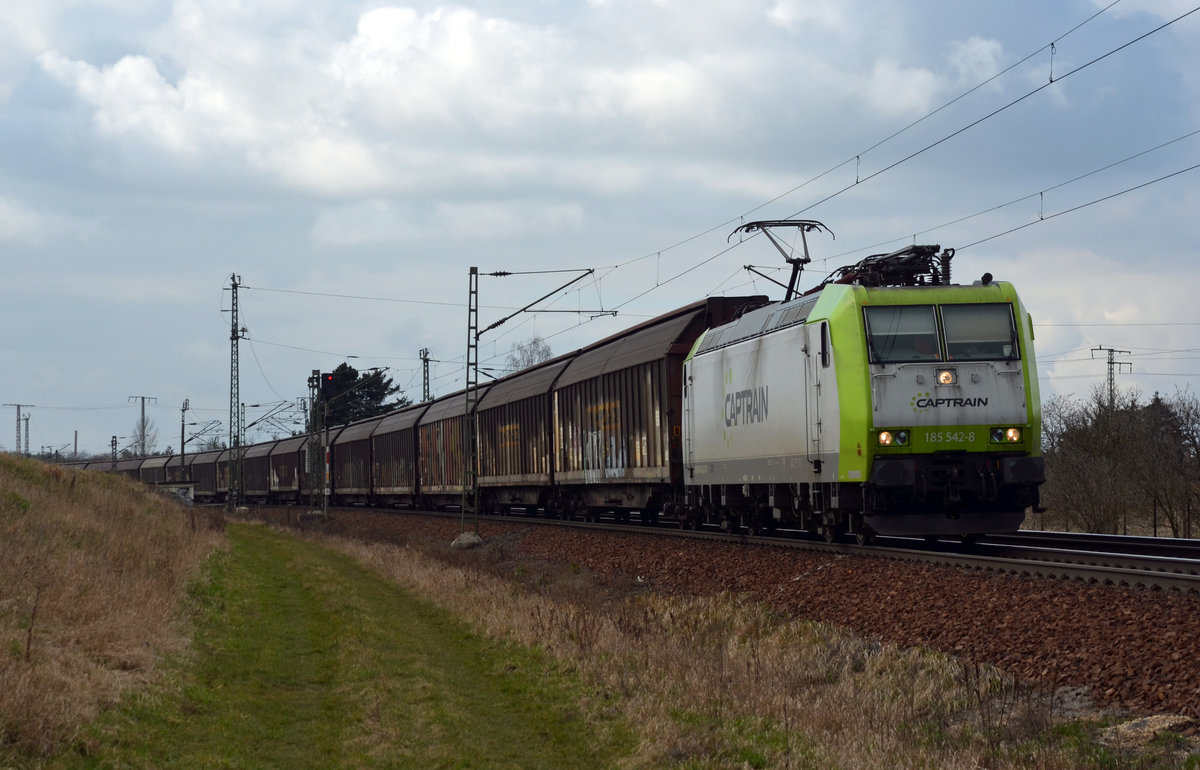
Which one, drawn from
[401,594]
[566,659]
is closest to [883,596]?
[566,659]

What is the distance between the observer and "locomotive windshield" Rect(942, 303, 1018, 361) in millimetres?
15258

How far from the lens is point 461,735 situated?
912 centimetres

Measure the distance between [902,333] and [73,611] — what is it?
1080 centimetres

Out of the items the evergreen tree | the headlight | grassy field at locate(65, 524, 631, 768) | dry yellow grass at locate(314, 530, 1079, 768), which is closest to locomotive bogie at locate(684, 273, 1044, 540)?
the headlight

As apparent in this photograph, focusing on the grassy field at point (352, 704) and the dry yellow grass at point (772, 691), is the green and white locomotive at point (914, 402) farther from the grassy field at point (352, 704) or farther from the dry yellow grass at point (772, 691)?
the grassy field at point (352, 704)

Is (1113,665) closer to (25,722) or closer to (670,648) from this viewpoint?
(670,648)

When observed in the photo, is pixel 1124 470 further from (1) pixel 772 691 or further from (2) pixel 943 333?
(1) pixel 772 691

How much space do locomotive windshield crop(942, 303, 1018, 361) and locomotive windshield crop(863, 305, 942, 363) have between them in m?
0.23

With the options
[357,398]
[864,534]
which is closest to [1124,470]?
[864,534]

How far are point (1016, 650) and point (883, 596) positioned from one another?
305cm

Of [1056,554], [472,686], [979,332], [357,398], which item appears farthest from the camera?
[357,398]

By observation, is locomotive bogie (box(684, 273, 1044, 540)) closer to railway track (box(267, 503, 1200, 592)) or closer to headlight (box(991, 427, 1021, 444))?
headlight (box(991, 427, 1021, 444))

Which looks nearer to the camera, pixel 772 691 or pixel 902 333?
pixel 772 691

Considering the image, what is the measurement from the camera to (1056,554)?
546 inches
